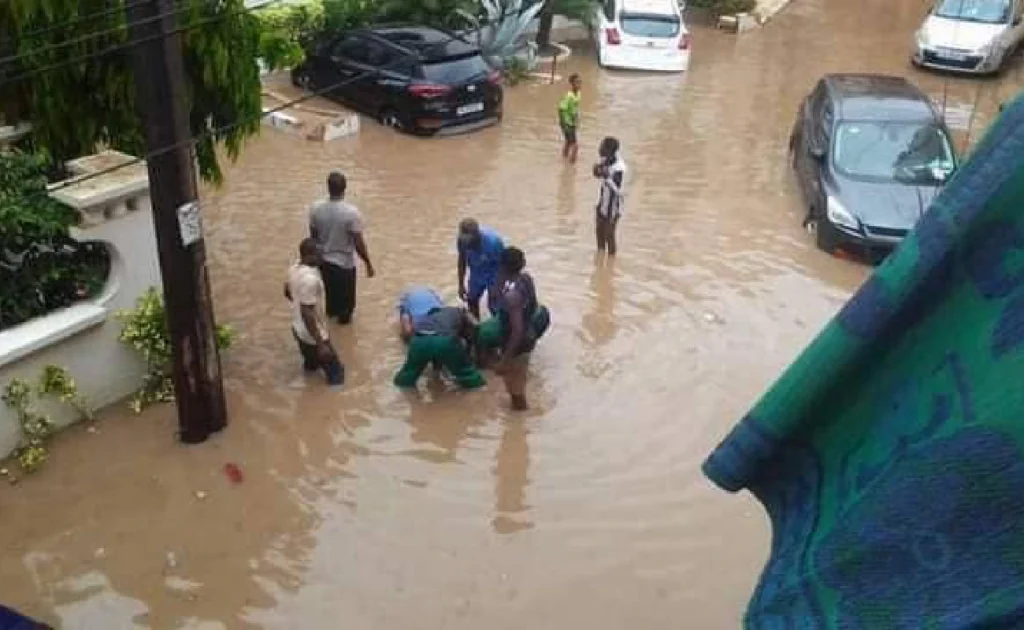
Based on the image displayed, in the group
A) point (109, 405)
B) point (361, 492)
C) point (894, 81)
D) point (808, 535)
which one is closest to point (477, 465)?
point (361, 492)

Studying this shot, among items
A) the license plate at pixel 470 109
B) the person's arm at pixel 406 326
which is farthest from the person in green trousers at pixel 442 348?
the license plate at pixel 470 109

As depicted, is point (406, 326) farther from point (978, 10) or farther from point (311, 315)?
point (978, 10)

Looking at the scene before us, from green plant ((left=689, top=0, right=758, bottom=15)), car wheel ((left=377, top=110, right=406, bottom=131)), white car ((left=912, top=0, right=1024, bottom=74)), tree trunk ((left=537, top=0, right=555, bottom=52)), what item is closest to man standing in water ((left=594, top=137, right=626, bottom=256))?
car wheel ((left=377, top=110, right=406, bottom=131))

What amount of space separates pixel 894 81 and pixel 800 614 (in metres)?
13.7

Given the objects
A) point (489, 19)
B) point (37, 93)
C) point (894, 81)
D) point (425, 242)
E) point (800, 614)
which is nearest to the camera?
point (800, 614)

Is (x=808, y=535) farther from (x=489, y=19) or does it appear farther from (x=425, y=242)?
(x=489, y=19)

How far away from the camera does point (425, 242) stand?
12188 millimetres

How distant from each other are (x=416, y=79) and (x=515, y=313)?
780 cm

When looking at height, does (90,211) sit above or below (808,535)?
below

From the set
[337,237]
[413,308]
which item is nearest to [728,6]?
[337,237]

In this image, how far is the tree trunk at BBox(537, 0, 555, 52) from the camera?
64.6ft

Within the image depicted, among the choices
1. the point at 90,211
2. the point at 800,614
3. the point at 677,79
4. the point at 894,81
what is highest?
the point at 800,614

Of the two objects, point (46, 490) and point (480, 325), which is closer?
point (46, 490)

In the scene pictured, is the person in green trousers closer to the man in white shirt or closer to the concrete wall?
the man in white shirt
